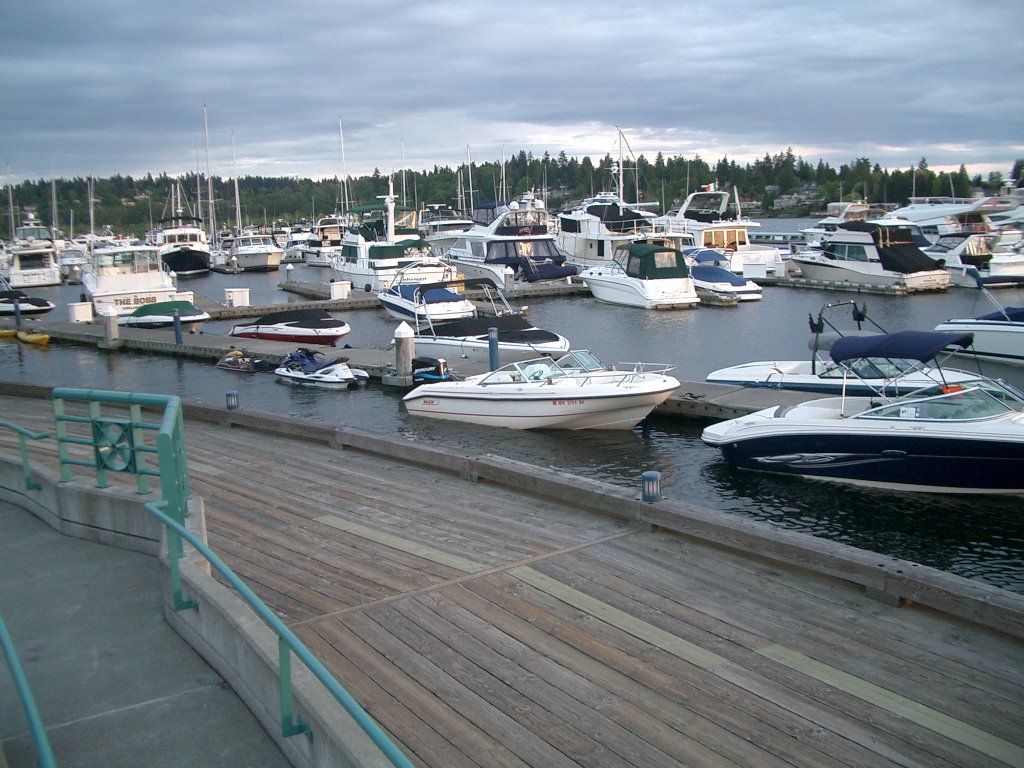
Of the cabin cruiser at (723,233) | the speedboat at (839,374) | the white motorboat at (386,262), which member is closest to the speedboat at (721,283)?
the cabin cruiser at (723,233)

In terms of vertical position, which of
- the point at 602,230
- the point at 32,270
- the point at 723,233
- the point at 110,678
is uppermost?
the point at 602,230

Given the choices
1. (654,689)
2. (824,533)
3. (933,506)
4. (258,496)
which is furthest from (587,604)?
(933,506)

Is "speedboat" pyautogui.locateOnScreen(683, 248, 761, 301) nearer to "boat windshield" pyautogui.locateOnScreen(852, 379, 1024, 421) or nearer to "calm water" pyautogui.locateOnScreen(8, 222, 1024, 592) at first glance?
"calm water" pyautogui.locateOnScreen(8, 222, 1024, 592)

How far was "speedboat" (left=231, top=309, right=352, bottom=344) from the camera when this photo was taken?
102 feet

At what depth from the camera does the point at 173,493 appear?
6.31m

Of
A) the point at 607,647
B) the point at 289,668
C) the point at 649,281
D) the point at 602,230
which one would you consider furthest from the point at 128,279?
the point at 289,668

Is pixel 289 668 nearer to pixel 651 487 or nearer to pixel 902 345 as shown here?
pixel 651 487

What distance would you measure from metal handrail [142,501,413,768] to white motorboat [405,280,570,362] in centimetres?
1885

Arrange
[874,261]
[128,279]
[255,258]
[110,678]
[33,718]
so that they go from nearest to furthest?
1. [33,718]
2. [110,678]
3. [128,279]
4. [874,261]
5. [255,258]

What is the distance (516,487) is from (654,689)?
434 centimetres

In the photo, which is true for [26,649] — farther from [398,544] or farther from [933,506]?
[933,506]

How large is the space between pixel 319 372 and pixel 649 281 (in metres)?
20.5

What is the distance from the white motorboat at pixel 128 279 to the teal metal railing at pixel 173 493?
33902mm

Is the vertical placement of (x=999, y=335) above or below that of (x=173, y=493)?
below
